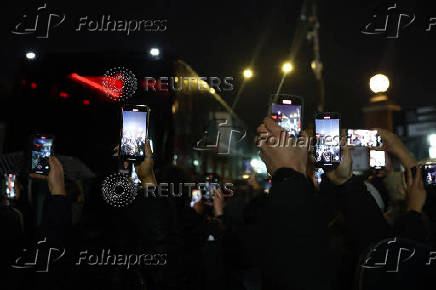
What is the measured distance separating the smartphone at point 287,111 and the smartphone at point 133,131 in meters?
A: 0.98

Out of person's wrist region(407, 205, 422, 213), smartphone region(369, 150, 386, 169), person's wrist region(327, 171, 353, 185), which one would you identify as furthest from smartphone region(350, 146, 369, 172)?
person's wrist region(407, 205, 422, 213)

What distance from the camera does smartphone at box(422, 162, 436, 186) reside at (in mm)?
3348

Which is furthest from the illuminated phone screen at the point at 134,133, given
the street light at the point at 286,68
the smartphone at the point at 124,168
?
the street light at the point at 286,68

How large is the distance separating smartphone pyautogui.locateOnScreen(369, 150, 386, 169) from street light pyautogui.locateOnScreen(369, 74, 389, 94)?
61 cm

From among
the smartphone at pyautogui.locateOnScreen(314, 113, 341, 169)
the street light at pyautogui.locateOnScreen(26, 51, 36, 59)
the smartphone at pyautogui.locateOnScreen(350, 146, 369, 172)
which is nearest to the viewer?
the smartphone at pyautogui.locateOnScreen(314, 113, 341, 169)

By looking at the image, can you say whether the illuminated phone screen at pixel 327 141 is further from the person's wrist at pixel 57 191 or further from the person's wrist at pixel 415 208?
the person's wrist at pixel 57 191

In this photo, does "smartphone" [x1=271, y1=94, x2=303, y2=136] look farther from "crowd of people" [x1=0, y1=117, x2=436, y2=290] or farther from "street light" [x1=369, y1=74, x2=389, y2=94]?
"street light" [x1=369, y1=74, x2=389, y2=94]

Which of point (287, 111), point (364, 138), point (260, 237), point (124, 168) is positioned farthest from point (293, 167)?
point (124, 168)

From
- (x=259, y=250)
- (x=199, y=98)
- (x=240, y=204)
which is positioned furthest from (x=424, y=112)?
(x=259, y=250)

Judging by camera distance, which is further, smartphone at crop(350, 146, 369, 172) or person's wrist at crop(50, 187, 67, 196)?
smartphone at crop(350, 146, 369, 172)

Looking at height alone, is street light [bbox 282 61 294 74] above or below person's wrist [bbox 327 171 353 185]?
above

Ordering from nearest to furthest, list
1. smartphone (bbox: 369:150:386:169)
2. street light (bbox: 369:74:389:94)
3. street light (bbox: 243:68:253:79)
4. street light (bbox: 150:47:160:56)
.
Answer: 1. smartphone (bbox: 369:150:386:169)
2. street light (bbox: 369:74:389:94)
3. street light (bbox: 243:68:253:79)
4. street light (bbox: 150:47:160:56)

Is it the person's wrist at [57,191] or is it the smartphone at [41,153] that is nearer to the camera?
the person's wrist at [57,191]

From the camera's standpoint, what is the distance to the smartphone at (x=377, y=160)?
371cm
